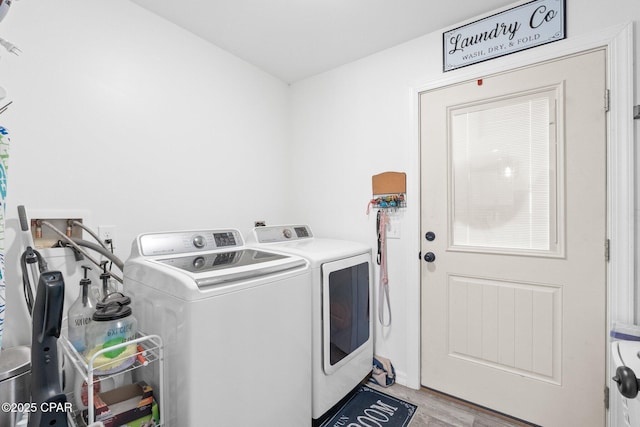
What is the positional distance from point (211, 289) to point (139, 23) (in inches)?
64.5

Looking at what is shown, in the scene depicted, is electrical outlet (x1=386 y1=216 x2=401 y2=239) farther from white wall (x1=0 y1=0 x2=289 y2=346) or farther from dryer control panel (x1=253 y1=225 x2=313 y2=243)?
white wall (x1=0 y1=0 x2=289 y2=346)

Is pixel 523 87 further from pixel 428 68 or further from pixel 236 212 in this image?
pixel 236 212

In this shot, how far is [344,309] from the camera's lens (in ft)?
6.03

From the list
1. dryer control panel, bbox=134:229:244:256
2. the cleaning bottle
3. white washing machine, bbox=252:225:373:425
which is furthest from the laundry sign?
the cleaning bottle

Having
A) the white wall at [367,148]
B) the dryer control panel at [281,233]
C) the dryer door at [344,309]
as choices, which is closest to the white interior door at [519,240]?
the white wall at [367,148]

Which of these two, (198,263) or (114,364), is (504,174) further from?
(114,364)

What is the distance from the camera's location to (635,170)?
1390 millimetres

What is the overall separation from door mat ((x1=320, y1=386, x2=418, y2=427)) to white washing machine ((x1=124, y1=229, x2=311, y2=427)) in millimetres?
338

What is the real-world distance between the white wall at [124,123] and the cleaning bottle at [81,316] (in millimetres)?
294

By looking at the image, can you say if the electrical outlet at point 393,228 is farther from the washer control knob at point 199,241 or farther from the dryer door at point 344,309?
the washer control knob at point 199,241

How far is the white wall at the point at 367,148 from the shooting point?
6.68 ft

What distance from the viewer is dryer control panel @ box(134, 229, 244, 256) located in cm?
150

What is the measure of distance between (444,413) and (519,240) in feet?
3.71

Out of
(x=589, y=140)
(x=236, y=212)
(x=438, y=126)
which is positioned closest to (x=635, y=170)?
(x=589, y=140)
